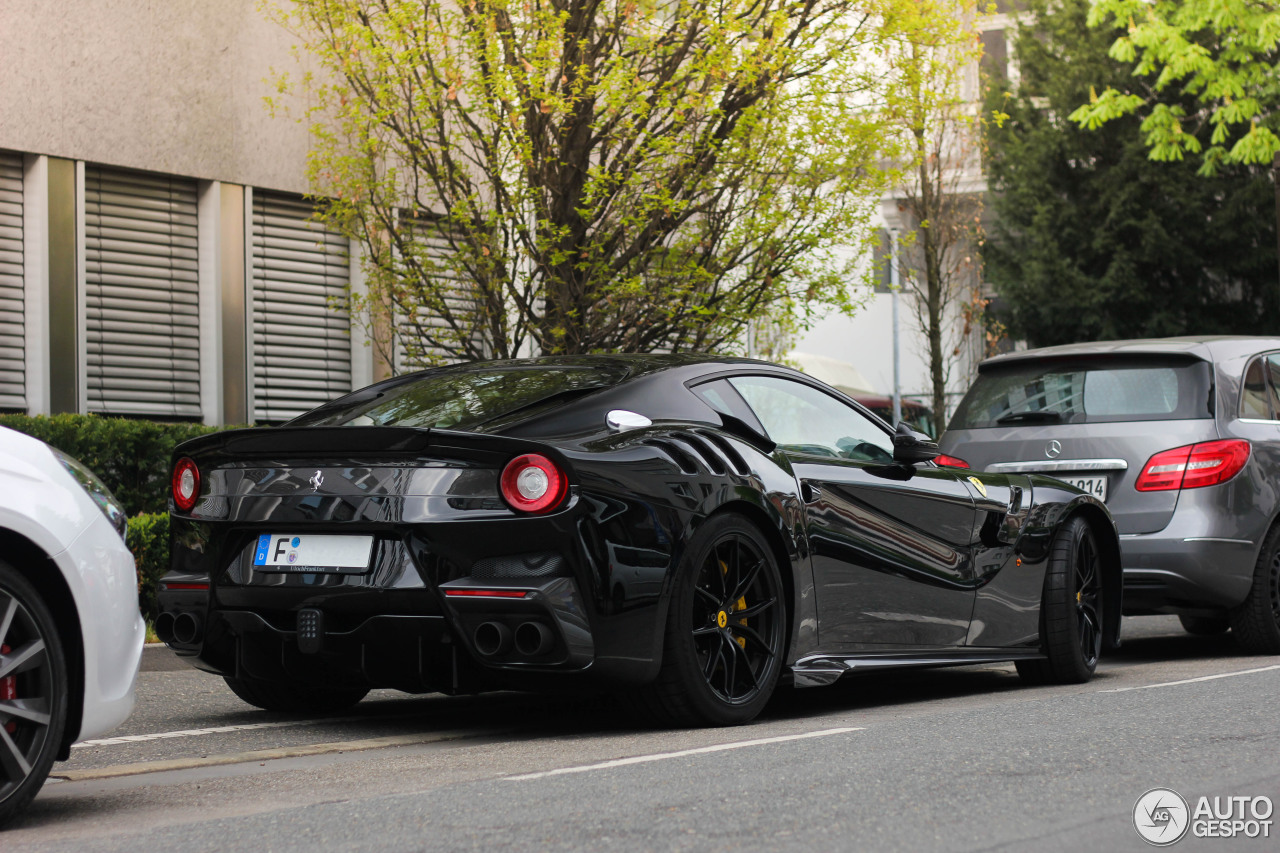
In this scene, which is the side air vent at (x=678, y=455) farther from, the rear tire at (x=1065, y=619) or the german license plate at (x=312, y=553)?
the rear tire at (x=1065, y=619)

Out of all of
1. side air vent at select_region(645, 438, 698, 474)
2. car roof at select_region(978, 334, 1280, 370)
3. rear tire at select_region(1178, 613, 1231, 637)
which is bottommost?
rear tire at select_region(1178, 613, 1231, 637)

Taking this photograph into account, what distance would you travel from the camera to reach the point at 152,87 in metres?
12.6

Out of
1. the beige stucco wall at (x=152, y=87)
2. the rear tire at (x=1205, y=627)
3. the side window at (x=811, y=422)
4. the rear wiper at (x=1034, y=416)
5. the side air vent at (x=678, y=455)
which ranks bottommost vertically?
the rear tire at (x=1205, y=627)

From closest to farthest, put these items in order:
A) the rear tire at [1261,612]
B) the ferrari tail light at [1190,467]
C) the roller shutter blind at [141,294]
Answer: the ferrari tail light at [1190,467], the rear tire at [1261,612], the roller shutter blind at [141,294]

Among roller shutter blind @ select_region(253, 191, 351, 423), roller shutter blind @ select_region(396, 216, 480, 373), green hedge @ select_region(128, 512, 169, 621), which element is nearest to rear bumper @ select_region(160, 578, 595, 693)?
green hedge @ select_region(128, 512, 169, 621)

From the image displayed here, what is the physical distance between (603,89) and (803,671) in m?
5.95

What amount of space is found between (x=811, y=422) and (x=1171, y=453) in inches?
118

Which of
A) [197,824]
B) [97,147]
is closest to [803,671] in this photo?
[197,824]

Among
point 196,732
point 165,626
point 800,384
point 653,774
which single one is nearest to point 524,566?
point 653,774

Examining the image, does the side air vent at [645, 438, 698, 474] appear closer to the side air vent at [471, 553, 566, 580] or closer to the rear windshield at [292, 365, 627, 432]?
the rear windshield at [292, 365, 627, 432]

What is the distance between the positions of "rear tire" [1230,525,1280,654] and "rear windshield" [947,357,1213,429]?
87 cm

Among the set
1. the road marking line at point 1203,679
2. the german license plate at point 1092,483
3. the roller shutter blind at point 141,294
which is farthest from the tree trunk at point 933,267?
the road marking line at point 1203,679

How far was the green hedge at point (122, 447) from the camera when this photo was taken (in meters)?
10.3

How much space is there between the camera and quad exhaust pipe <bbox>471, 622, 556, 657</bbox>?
16.9ft
